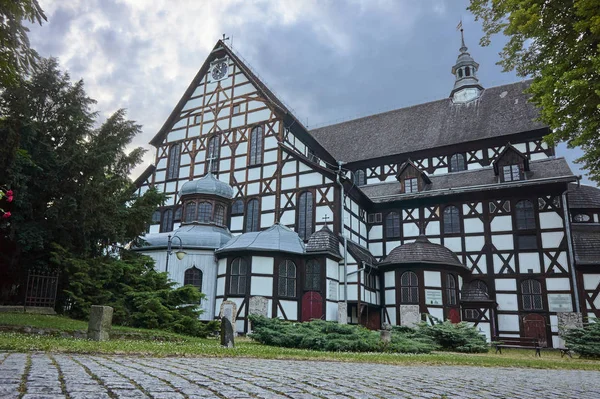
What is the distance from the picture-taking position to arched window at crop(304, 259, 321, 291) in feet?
82.5

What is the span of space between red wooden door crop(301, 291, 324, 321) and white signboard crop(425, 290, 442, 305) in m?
5.87

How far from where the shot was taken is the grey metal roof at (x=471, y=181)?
89.5ft

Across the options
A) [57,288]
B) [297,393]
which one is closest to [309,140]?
[57,288]

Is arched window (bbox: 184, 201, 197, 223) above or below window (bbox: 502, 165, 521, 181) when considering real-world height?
below

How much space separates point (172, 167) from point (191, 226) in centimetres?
692

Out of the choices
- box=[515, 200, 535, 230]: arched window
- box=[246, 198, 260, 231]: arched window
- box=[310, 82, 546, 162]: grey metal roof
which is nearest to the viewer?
box=[515, 200, 535, 230]: arched window

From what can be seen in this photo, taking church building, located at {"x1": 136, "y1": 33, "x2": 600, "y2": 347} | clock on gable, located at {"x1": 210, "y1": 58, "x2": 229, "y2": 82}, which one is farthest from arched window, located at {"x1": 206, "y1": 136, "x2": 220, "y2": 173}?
clock on gable, located at {"x1": 210, "y1": 58, "x2": 229, "y2": 82}

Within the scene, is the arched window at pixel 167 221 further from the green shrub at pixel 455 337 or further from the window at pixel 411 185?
the green shrub at pixel 455 337

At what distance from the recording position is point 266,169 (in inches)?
1190

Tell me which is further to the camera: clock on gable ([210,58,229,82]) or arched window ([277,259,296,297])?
clock on gable ([210,58,229,82])

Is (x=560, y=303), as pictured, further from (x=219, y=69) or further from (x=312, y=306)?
(x=219, y=69)

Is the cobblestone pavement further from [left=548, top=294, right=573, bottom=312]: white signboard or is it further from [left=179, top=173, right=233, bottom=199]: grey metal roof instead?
[left=179, top=173, right=233, bottom=199]: grey metal roof

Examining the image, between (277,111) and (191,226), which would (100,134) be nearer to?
(191,226)

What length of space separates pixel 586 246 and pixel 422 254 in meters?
8.58
